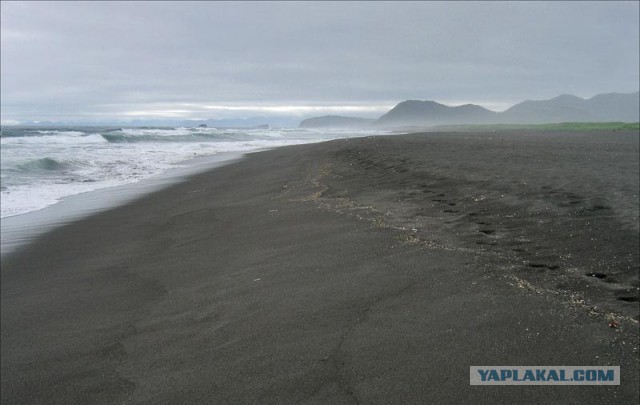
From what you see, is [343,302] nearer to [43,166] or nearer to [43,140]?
[43,166]

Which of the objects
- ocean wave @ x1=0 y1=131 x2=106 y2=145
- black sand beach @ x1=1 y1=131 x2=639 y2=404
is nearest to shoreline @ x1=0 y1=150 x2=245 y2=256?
black sand beach @ x1=1 y1=131 x2=639 y2=404

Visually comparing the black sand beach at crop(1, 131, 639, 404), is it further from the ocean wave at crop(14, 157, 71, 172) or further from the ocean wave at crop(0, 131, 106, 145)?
the ocean wave at crop(0, 131, 106, 145)

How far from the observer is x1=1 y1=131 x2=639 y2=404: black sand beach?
116 inches

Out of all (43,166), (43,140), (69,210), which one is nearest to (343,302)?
(69,210)

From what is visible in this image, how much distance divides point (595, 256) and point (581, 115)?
205845mm

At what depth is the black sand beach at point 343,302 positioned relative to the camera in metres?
2.95

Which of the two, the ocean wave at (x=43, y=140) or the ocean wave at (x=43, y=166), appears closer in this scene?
the ocean wave at (x=43, y=166)

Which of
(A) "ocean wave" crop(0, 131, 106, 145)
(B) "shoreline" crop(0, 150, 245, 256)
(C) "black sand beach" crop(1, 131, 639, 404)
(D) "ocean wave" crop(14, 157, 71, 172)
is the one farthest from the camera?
(A) "ocean wave" crop(0, 131, 106, 145)

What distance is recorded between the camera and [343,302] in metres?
3.96

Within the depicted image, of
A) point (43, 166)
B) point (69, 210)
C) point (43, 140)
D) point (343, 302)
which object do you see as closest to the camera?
point (343, 302)

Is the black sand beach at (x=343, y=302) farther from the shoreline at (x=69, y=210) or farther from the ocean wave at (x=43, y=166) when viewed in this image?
the ocean wave at (x=43, y=166)

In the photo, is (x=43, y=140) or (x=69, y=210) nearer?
(x=69, y=210)

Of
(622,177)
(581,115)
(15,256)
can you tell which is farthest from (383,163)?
(581,115)

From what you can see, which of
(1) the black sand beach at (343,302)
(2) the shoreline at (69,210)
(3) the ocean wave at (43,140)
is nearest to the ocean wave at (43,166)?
(2) the shoreline at (69,210)
